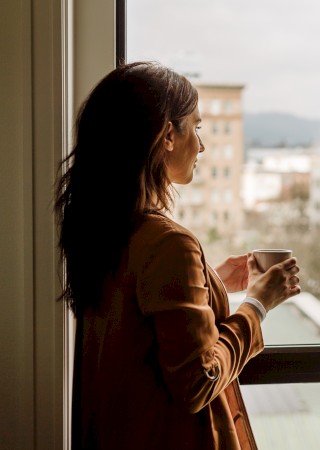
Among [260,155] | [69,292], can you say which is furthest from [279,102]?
[69,292]

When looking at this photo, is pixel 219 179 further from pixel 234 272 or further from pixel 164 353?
pixel 164 353

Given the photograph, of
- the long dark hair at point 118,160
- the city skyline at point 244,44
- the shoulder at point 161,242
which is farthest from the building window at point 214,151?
the shoulder at point 161,242

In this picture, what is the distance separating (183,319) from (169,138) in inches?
12.1

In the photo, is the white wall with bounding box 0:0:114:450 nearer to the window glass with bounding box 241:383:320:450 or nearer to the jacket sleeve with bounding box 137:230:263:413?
the jacket sleeve with bounding box 137:230:263:413

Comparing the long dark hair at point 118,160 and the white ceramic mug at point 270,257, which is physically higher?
the long dark hair at point 118,160

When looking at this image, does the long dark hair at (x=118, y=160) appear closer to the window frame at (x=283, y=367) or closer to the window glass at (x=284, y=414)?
the window frame at (x=283, y=367)

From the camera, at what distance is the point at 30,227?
1.11m

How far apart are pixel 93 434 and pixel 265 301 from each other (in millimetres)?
373

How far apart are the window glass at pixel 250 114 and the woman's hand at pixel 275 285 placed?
32cm

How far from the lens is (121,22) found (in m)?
1.24

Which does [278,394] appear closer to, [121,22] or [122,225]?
[122,225]

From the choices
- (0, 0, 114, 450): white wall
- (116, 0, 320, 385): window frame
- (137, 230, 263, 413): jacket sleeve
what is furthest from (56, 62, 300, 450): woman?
(116, 0, 320, 385): window frame

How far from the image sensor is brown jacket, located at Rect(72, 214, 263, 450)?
2.80ft

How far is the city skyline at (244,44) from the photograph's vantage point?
1.29 meters
